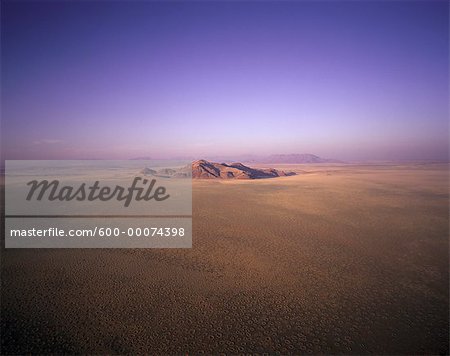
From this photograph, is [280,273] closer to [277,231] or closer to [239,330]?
[239,330]

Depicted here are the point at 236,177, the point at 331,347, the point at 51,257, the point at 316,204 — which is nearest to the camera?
the point at 331,347

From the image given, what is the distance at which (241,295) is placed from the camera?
876 centimetres

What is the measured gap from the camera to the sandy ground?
6.73 m

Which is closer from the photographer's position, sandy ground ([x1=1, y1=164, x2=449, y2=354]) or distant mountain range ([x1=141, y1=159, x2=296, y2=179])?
sandy ground ([x1=1, y1=164, x2=449, y2=354])

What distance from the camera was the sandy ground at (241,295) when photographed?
6.73 meters

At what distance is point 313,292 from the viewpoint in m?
8.84

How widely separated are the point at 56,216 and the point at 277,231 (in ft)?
56.0

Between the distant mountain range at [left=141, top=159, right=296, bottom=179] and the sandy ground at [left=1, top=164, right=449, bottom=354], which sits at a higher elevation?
the distant mountain range at [left=141, top=159, right=296, bottom=179]

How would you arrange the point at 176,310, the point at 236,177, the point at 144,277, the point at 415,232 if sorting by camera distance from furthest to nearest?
the point at 236,177, the point at 415,232, the point at 144,277, the point at 176,310

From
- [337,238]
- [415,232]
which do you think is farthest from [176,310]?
[415,232]

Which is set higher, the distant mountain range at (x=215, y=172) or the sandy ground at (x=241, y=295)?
the distant mountain range at (x=215, y=172)

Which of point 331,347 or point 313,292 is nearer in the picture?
point 331,347

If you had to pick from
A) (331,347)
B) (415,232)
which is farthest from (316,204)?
(331,347)

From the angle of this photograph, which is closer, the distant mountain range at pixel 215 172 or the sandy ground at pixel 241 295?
the sandy ground at pixel 241 295
